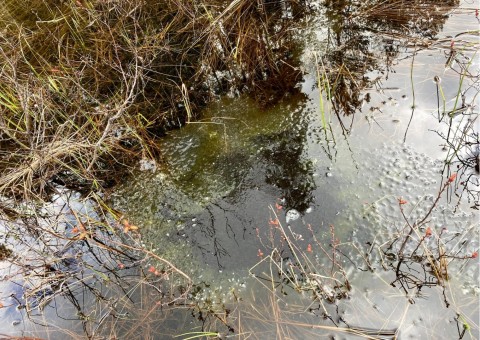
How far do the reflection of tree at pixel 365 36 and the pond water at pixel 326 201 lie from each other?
0.05 feet

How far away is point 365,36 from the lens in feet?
9.75

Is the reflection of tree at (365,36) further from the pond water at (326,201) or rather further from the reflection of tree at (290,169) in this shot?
the reflection of tree at (290,169)

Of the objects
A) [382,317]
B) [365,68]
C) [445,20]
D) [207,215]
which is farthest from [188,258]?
[445,20]

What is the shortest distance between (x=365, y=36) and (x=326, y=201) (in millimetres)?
1612

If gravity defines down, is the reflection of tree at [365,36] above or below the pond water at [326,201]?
above

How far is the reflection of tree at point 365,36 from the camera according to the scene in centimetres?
263

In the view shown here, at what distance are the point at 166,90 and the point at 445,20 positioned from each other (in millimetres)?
2306

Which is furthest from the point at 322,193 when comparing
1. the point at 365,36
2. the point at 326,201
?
the point at 365,36

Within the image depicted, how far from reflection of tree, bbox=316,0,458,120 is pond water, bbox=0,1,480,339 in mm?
16

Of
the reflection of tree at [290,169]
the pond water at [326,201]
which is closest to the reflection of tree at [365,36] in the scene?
the pond water at [326,201]

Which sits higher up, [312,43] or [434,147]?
[312,43]

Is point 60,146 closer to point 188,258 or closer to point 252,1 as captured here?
point 188,258

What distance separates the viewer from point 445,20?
2912 millimetres

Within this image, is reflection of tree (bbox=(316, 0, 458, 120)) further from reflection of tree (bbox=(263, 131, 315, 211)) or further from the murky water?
reflection of tree (bbox=(263, 131, 315, 211))
